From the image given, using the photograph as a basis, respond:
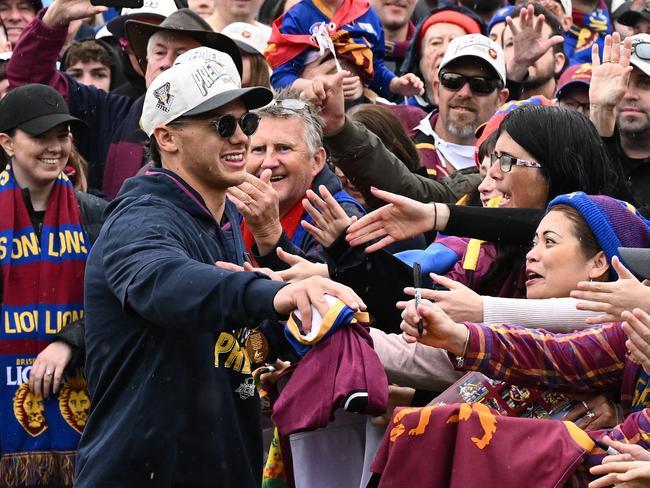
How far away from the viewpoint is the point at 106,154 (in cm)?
836

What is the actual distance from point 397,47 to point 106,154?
2.68m

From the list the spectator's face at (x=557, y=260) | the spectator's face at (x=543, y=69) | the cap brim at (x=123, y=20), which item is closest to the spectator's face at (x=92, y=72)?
the cap brim at (x=123, y=20)

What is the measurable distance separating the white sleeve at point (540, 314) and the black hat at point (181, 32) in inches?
102

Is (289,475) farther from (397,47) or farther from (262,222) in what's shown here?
(397,47)

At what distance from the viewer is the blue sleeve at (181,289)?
4.29m

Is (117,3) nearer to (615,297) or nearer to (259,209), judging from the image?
(259,209)

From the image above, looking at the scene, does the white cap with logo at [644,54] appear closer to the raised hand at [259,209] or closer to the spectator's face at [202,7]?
the raised hand at [259,209]

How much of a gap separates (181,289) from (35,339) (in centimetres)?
299

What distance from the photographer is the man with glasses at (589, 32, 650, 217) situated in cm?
668

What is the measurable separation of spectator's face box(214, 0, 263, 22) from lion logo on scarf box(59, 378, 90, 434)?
10.5ft

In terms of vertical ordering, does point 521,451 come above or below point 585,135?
below

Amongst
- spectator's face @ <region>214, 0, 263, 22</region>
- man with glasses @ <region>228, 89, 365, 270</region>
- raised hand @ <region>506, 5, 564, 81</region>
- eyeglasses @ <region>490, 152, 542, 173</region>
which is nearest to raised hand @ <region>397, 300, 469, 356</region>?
eyeglasses @ <region>490, 152, 542, 173</region>

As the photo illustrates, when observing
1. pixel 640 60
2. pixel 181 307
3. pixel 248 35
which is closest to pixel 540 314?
pixel 181 307

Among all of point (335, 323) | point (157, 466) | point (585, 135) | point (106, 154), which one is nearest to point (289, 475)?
point (157, 466)
